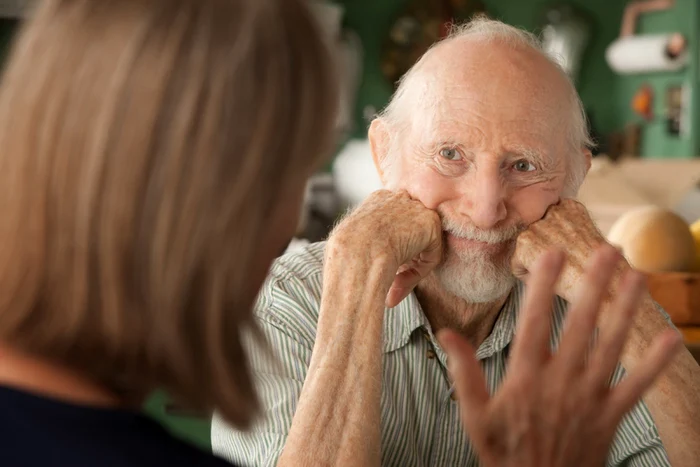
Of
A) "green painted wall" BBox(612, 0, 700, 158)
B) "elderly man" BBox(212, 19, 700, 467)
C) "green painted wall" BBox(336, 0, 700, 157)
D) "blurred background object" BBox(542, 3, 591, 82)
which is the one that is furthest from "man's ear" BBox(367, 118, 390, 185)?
"blurred background object" BBox(542, 3, 591, 82)

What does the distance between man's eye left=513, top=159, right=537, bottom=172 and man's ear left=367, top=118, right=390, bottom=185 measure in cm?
24

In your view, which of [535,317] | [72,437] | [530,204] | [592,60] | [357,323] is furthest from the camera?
[592,60]

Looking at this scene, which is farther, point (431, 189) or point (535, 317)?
point (431, 189)

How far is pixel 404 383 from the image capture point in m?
1.46

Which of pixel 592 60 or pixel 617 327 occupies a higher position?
pixel 617 327

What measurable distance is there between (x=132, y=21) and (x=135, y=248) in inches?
6.6

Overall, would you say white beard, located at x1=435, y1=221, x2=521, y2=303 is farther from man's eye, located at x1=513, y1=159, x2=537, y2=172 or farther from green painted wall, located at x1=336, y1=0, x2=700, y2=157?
green painted wall, located at x1=336, y1=0, x2=700, y2=157

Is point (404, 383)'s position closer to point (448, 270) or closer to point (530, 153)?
point (448, 270)

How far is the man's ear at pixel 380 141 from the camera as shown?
1.63m

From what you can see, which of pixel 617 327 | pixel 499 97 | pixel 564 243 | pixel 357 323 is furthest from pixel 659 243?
→ pixel 617 327

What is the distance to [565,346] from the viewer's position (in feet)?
2.86

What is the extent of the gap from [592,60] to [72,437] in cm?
743

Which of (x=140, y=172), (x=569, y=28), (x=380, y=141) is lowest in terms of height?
(x=569, y=28)

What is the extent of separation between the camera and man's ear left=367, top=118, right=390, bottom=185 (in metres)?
1.63
